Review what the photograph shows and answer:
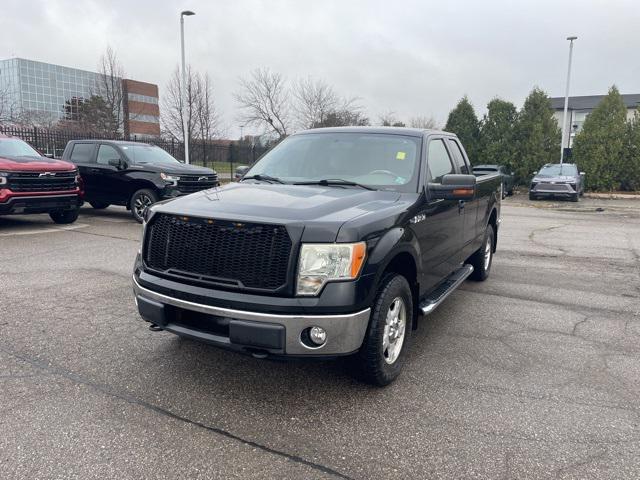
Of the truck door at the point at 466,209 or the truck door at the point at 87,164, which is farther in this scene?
the truck door at the point at 87,164

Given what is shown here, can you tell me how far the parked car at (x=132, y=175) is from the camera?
1131cm

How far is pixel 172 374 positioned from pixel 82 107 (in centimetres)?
4356


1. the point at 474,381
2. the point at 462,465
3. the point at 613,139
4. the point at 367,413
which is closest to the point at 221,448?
the point at 367,413

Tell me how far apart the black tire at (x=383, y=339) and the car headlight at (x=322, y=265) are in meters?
0.42

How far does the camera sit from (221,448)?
9.16ft

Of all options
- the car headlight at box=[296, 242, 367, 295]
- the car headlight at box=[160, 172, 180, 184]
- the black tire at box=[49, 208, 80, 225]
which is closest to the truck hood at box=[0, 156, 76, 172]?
the black tire at box=[49, 208, 80, 225]

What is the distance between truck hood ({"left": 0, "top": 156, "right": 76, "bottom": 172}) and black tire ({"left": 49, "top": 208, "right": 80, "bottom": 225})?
3.55 feet

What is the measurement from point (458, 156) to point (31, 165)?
27.1ft

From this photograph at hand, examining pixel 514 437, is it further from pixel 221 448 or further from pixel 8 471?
pixel 8 471

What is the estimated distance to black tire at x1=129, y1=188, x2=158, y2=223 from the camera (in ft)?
37.1

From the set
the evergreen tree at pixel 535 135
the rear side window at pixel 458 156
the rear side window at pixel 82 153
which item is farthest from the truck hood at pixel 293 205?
the evergreen tree at pixel 535 135

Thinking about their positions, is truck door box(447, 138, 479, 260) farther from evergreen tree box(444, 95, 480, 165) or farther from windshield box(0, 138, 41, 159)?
evergreen tree box(444, 95, 480, 165)

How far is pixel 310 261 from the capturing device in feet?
9.84

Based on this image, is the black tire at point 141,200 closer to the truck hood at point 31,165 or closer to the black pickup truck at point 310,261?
the truck hood at point 31,165
